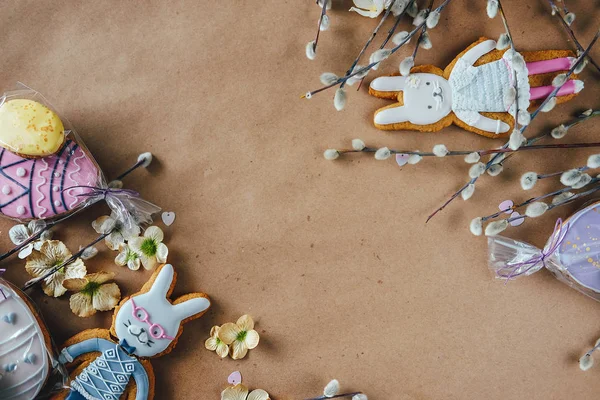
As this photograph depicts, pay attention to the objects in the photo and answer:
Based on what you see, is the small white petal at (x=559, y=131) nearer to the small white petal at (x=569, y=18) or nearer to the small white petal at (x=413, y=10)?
the small white petal at (x=569, y=18)

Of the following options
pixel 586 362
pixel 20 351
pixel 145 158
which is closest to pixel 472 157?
pixel 586 362

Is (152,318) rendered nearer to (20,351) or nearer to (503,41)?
(20,351)

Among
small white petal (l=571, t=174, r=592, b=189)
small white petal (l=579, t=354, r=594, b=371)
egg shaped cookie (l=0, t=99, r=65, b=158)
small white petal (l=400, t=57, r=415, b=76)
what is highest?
egg shaped cookie (l=0, t=99, r=65, b=158)

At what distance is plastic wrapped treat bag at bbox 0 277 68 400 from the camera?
0.93 meters

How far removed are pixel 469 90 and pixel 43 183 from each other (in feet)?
2.84

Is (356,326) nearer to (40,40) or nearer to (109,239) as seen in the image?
(109,239)

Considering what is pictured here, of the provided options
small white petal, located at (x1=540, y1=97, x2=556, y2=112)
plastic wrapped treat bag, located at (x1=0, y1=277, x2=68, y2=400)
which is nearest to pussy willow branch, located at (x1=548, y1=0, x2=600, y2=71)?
small white petal, located at (x1=540, y1=97, x2=556, y2=112)

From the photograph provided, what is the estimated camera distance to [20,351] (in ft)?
3.08

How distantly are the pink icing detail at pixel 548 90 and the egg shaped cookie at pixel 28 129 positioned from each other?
3.09ft

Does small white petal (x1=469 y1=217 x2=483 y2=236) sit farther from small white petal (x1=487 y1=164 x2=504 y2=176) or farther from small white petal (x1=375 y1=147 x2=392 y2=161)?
small white petal (x1=375 y1=147 x2=392 y2=161)

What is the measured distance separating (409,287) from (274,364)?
0.33 m

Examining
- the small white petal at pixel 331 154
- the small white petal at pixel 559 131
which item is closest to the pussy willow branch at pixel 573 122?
the small white petal at pixel 559 131

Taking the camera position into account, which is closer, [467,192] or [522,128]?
[522,128]

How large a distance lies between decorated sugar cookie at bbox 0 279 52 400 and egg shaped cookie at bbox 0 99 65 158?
0.27 m
